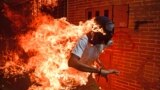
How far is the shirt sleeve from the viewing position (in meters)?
Result: 5.54

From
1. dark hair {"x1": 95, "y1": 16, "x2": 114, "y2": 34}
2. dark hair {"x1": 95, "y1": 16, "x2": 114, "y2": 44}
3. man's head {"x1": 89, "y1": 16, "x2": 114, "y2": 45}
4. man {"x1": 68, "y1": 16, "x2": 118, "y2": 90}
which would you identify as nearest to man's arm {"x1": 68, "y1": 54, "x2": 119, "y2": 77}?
man {"x1": 68, "y1": 16, "x2": 118, "y2": 90}

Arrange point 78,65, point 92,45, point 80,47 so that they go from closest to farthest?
1. point 78,65
2. point 80,47
3. point 92,45

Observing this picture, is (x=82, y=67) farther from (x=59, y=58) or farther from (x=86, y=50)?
(x=59, y=58)

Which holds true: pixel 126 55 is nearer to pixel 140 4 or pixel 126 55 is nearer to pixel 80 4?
pixel 140 4

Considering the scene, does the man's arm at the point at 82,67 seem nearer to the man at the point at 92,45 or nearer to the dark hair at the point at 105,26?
the man at the point at 92,45

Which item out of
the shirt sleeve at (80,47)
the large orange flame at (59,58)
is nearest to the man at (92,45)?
the shirt sleeve at (80,47)

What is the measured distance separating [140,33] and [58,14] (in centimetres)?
558

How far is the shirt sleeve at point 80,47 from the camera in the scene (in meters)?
5.54

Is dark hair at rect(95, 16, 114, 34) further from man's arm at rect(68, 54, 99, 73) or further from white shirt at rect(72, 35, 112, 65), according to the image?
man's arm at rect(68, 54, 99, 73)

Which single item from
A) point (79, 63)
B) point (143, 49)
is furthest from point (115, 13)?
point (79, 63)

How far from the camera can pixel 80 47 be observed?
18.4 ft

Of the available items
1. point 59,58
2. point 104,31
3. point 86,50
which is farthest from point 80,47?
point 59,58

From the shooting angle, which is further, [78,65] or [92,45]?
[92,45]

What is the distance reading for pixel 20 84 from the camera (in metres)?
9.57
